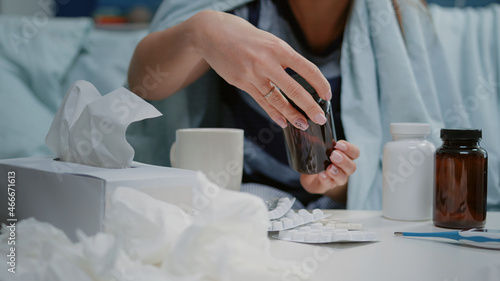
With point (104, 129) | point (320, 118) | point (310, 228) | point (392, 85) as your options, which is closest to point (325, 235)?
point (310, 228)

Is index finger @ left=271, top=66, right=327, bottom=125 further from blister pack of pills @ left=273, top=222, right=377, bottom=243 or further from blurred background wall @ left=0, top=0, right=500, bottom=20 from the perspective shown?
blurred background wall @ left=0, top=0, right=500, bottom=20

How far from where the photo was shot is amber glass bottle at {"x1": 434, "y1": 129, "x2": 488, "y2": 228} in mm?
598

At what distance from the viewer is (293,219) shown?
58 cm

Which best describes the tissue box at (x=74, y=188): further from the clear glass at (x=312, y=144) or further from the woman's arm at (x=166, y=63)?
the woman's arm at (x=166, y=63)

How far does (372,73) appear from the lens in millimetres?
1060

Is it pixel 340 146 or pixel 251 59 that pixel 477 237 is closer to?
pixel 340 146

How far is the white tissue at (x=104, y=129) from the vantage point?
490mm

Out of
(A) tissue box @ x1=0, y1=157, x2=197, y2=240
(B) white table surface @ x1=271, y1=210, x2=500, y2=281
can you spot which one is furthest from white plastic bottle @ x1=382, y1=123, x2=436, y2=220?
(A) tissue box @ x1=0, y1=157, x2=197, y2=240

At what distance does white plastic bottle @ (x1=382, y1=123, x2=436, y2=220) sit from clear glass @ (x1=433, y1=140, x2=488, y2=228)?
45 mm

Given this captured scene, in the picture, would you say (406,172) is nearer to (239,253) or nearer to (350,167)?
(350,167)

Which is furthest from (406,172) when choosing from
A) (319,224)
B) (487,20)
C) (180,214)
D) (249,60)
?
(487,20)

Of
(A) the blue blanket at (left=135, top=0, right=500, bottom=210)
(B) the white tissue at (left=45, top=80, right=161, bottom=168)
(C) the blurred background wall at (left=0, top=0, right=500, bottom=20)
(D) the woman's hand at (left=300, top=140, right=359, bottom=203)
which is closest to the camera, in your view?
(B) the white tissue at (left=45, top=80, right=161, bottom=168)

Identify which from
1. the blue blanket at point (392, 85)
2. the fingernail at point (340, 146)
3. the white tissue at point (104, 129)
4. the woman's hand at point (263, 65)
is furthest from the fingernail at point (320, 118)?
the blue blanket at point (392, 85)

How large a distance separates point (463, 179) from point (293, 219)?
9.0 inches
